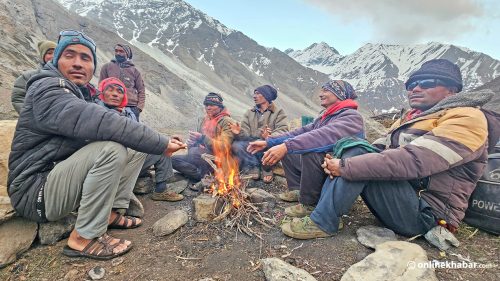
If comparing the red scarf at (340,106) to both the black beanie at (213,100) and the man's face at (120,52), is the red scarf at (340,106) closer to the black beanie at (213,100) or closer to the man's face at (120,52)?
the black beanie at (213,100)

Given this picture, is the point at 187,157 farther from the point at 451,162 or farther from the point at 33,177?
the point at 451,162

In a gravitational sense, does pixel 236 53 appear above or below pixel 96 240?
above

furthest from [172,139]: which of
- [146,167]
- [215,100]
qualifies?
[215,100]

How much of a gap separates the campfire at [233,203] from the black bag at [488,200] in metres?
2.08

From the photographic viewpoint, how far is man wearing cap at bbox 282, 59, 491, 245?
2664 millimetres

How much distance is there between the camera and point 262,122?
6.63m

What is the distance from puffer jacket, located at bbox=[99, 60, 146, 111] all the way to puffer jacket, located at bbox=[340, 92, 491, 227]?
6.07 metres

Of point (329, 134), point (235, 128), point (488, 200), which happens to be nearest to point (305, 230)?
point (329, 134)

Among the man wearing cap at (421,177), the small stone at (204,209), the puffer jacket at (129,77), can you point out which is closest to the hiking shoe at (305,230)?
the man wearing cap at (421,177)

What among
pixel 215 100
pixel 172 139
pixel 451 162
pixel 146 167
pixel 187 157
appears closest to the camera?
pixel 451 162

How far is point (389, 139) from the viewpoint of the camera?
11.6ft

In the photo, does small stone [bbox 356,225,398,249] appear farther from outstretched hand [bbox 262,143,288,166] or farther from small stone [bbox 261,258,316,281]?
outstretched hand [bbox 262,143,288,166]

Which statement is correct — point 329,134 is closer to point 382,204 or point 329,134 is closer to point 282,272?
point 382,204

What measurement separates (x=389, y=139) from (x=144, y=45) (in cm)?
8822
